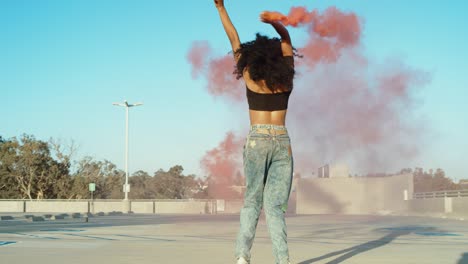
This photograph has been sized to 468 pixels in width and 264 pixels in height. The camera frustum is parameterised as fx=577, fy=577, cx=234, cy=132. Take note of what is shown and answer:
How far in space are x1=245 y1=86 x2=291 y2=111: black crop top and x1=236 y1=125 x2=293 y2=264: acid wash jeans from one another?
17 cm

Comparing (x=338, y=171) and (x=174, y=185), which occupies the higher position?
(x=338, y=171)

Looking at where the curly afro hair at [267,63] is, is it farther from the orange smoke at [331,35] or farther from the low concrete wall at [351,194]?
the low concrete wall at [351,194]

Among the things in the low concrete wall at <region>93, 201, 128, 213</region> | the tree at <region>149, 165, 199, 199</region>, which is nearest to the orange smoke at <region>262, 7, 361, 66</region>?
the low concrete wall at <region>93, 201, 128, 213</region>

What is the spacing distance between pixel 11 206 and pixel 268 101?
177ft

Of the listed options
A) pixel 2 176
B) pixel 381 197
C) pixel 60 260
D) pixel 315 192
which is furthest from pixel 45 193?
pixel 60 260

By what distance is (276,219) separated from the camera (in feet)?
16.1

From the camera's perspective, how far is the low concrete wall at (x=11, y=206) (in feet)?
176

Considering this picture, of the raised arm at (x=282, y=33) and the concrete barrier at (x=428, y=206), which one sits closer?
the raised arm at (x=282, y=33)

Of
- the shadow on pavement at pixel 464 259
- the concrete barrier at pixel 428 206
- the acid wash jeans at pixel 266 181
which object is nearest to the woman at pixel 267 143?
the acid wash jeans at pixel 266 181

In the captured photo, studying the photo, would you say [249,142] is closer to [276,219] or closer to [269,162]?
[269,162]

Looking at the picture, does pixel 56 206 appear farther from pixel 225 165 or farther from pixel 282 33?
pixel 282 33

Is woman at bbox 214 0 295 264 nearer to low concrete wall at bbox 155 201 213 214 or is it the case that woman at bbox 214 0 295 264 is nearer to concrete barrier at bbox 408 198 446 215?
concrete barrier at bbox 408 198 446 215

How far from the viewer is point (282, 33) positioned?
525 cm

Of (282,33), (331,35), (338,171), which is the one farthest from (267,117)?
(338,171)
